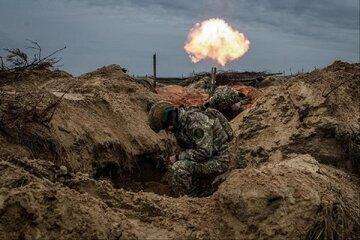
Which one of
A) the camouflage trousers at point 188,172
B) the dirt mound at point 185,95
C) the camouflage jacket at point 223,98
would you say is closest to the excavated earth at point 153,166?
the camouflage trousers at point 188,172

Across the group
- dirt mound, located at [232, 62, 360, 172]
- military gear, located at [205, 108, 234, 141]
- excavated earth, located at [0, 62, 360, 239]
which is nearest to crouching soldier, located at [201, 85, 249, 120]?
dirt mound, located at [232, 62, 360, 172]

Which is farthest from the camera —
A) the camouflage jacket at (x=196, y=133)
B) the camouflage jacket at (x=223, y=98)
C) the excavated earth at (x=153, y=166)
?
the camouflage jacket at (x=223, y=98)

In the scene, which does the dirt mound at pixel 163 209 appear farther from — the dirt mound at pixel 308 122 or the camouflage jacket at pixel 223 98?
the camouflage jacket at pixel 223 98

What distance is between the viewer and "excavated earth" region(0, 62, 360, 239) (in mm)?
4484

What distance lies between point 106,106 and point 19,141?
3.62 metres

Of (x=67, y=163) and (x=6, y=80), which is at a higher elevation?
(x=6, y=80)

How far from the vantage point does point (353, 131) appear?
9.09 metres

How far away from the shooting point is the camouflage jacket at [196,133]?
766 centimetres

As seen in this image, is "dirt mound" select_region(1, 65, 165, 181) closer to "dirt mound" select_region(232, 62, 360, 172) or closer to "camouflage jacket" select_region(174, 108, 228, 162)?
"camouflage jacket" select_region(174, 108, 228, 162)

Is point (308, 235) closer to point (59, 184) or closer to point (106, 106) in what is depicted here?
point (59, 184)

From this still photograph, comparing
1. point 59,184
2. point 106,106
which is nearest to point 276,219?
point 59,184

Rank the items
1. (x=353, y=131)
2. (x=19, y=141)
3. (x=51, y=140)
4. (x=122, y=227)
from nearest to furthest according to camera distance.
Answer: (x=122, y=227)
(x=19, y=141)
(x=51, y=140)
(x=353, y=131)

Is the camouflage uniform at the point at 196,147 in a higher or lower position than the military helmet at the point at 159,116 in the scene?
lower

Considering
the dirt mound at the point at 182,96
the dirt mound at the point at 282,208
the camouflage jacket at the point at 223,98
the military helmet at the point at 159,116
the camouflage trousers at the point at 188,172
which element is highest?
the military helmet at the point at 159,116
